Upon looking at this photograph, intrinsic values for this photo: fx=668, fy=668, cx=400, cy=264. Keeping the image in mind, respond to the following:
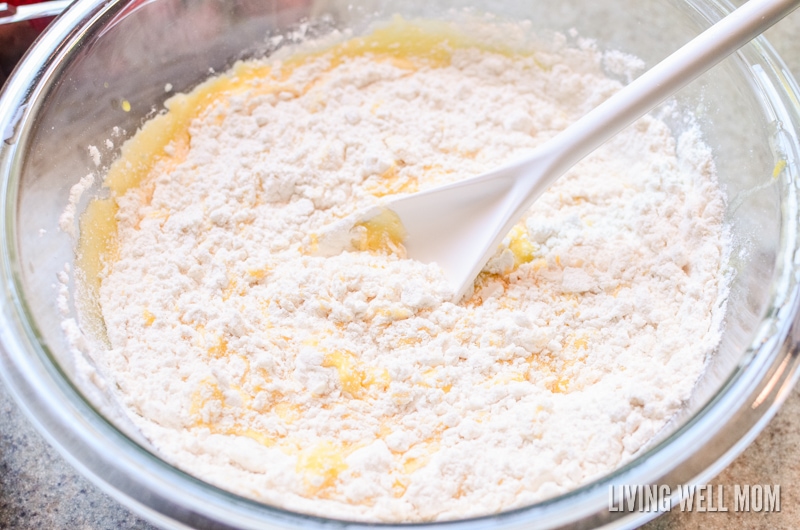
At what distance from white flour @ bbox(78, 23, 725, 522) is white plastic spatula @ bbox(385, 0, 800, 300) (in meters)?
0.05

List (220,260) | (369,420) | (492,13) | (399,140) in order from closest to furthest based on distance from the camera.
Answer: (369,420), (220,260), (399,140), (492,13)

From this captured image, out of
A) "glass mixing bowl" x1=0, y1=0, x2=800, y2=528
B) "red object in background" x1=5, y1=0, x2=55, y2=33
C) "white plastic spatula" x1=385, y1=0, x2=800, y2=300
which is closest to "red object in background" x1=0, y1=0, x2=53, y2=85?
"red object in background" x1=5, y1=0, x2=55, y2=33

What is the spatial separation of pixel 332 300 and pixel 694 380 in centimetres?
54

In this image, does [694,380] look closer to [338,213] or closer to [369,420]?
[369,420]

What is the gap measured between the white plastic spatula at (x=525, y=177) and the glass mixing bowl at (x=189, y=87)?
0.12 metres

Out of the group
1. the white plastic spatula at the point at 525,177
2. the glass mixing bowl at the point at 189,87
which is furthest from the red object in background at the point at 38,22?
the white plastic spatula at the point at 525,177

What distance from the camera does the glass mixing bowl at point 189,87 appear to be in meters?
0.76

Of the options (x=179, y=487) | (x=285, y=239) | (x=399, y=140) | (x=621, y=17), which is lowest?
(x=179, y=487)

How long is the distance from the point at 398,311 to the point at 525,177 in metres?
0.30

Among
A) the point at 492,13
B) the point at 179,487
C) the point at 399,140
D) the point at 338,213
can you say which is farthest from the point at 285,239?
the point at 492,13

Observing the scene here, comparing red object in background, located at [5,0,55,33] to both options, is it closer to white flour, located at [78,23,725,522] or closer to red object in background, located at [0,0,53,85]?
red object in background, located at [0,0,53,85]

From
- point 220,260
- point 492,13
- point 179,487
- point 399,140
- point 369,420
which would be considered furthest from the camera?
point 492,13

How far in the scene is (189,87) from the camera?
1304 mm

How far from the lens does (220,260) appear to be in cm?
108
